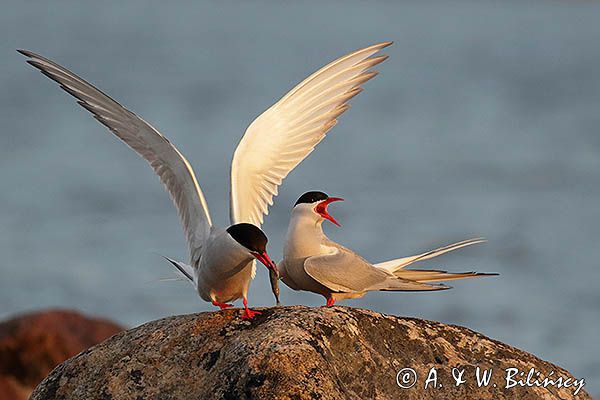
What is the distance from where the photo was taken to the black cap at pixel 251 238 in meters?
5.84

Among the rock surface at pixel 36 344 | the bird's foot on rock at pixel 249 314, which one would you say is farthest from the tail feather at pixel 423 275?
the rock surface at pixel 36 344

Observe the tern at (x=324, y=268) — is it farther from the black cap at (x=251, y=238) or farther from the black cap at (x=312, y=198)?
the black cap at (x=251, y=238)

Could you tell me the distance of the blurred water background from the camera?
1525cm

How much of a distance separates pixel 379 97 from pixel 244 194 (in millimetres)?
26442

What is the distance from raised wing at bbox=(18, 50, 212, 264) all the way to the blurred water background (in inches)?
201

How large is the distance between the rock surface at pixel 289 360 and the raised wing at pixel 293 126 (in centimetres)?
227

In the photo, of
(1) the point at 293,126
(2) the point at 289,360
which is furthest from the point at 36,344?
(2) the point at 289,360

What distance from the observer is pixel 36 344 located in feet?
32.4

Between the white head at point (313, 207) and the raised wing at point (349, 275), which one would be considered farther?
the white head at point (313, 207)

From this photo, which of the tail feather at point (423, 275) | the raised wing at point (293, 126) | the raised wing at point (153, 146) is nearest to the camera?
the tail feather at point (423, 275)

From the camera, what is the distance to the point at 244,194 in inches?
296

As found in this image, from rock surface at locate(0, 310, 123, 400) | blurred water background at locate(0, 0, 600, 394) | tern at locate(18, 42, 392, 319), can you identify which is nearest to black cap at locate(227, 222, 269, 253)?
tern at locate(18, 42, 392, 319)

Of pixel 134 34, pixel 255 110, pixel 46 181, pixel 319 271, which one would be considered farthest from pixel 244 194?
pixel 134 34

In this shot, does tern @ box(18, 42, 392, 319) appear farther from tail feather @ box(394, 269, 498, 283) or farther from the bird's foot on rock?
tail feather @ box(394, 269, 498, 283)
